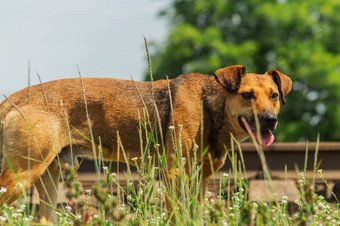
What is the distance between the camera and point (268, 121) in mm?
4785

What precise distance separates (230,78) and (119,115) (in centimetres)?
130

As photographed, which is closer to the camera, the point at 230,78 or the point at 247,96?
the point at 247,96

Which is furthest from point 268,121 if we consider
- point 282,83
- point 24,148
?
point 24,148

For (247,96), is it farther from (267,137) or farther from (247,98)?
(267,137)

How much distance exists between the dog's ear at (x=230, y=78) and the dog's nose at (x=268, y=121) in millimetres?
566

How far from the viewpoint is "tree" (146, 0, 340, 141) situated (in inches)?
955

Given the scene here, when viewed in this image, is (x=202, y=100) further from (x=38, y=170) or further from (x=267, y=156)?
(x=267, y=156)

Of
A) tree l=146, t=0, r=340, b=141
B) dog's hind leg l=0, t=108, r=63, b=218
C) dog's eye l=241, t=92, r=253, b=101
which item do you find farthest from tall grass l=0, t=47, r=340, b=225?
tree l=146, t=0, r=340, b=141

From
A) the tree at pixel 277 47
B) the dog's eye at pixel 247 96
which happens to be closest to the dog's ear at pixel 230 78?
the dog's eye at pixel 247 96

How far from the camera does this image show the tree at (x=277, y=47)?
2427 cm

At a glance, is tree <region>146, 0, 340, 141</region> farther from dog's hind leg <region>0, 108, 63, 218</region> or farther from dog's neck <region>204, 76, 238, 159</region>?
dog's hind leg <region>0, 108, 63, 218</region>

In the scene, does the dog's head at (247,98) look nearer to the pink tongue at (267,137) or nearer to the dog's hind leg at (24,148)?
the pink tongue at (267,137)

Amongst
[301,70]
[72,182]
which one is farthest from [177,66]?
[72,182]

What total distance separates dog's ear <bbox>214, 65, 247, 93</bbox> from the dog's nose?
57 centimetres
